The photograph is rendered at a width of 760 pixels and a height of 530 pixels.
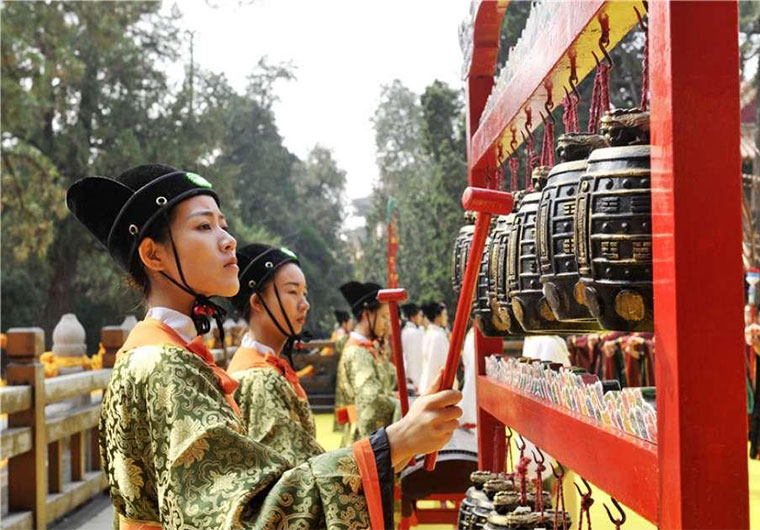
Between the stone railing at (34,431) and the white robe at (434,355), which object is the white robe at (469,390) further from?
the stone railing at (34,431)

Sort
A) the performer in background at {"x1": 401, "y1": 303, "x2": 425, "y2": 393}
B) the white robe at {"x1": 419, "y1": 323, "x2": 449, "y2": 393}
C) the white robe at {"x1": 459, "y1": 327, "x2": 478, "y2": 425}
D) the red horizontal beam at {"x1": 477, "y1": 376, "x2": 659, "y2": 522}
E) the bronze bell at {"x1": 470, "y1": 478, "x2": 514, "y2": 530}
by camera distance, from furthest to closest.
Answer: the performer in background at {"x1": 401, "y1": 303, "x2": 425, "y2": 393} < the white robe at {"x1": 419, "y1": 323, "x2": 449, "y2": 393} < the white robe at {"x1": 459, "y1": 327, "x2": 478, "y2": 425} < the bronze bell at {"x1": 470, "y1": 478, "x2": 514, "y2": 530} < the red horizontal beam at {"x1": 477, "y1": 376, "x2": 659, "y2": 522}

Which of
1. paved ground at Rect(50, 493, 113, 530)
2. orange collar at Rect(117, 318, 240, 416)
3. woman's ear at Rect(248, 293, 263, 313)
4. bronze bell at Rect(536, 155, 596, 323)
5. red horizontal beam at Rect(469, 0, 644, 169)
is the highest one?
red horizontal beam at Rect(469, 0, 644, 169)

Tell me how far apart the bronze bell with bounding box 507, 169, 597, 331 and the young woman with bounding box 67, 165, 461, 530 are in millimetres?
375

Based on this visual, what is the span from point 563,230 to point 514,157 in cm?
119

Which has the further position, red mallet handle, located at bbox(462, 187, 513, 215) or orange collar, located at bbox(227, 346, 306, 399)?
orange collar, located at bbox(227, 346, 306, 399)

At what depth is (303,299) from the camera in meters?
4.11

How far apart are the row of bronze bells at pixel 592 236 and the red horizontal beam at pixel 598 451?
20 cm

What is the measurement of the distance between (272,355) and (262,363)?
0.28ft

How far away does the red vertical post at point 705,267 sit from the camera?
124 centimetres

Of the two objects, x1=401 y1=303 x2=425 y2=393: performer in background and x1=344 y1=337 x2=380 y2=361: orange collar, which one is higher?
x1=344 y1=337 x2=380 y2=361: orange collar

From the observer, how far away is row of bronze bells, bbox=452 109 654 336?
1428mm

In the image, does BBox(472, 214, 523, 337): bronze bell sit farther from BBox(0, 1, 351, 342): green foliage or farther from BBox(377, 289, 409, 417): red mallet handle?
BBox(0, 1, 351, 342): green foliage

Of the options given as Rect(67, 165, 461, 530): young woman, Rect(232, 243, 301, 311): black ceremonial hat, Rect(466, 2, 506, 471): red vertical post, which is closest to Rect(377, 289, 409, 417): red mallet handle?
Rect(67, 165, 461, 530): young woman

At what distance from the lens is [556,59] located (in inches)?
78.3
